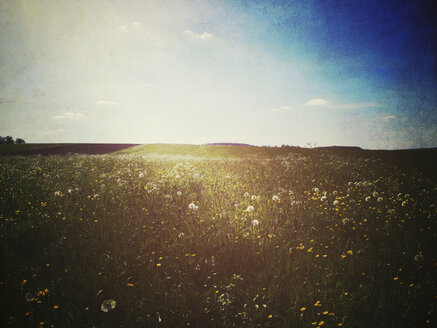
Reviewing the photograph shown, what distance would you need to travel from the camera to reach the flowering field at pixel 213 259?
8.16 ft

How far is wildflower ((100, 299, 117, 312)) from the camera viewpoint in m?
2.43

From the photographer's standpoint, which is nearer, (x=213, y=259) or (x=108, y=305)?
(x=108, y=305)

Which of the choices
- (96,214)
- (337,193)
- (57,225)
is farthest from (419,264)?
(57,225)

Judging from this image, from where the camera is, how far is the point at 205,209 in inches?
193

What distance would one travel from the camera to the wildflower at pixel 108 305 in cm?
243

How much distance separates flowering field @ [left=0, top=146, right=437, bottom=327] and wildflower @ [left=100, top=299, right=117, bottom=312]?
21 mm

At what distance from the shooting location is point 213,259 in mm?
3297

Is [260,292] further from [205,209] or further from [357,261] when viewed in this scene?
[205,209]

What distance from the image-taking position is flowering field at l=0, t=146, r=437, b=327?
249cm

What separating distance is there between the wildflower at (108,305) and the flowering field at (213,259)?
0.02m

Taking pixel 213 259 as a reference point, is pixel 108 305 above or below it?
below

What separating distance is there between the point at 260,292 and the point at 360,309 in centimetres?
110

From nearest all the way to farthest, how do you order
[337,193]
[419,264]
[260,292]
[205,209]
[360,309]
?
1. [360,309]
2. [260,292]
3. [419,264]
4. [205,209]
5. [337,193]

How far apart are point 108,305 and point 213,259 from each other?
55.2 inches
